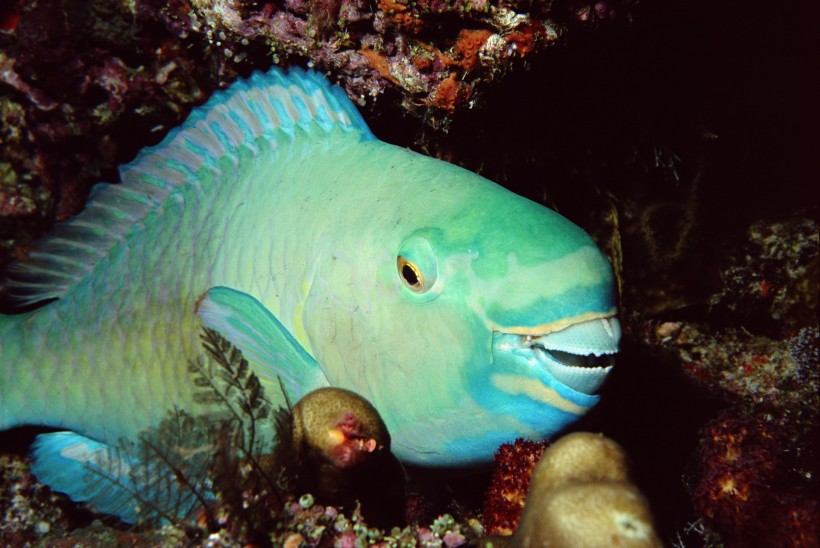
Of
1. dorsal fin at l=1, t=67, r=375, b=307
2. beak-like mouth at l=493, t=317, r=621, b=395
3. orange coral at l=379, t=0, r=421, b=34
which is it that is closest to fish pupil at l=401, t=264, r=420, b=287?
beak-like mouth at l=493, t=317, r=621, b=395

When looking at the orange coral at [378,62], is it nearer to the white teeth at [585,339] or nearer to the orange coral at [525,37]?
the orange coral at [525,37]

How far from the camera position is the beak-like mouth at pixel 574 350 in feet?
5.32

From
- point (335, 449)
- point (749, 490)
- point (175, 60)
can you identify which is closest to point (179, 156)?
point (175, 60)

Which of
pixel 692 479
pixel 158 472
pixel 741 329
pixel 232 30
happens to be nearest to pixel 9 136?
pixel 232 30

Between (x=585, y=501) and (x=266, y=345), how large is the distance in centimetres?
137

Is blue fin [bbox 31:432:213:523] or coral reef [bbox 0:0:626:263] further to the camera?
blue fin [bbox 31:432:213:523]

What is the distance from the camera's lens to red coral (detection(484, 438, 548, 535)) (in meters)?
1.92

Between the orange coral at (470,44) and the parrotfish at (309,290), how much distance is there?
51 centimetres

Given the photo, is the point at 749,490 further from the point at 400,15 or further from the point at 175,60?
the point at 175,60

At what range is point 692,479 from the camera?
2.54m

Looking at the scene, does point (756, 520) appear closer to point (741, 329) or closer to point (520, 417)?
point (520, 417)

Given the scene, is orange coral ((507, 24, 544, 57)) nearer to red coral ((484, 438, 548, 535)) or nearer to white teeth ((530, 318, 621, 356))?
white teeth ((530, 318, 621, 356))

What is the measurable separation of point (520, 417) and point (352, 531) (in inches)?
29.2

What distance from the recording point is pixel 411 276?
1862mm
